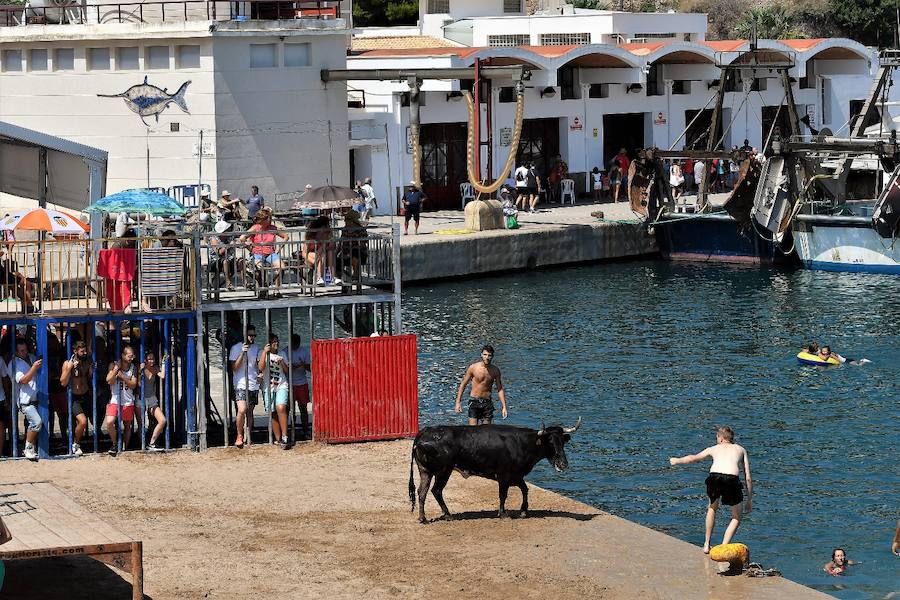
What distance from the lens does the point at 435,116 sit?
53219 mm

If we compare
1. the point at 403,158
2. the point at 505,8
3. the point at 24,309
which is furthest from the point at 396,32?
the point at 24,309

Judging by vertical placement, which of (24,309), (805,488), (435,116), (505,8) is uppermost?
(505,8)

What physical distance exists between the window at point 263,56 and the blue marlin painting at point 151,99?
2036mm

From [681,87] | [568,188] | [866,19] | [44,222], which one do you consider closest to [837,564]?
[44,222]

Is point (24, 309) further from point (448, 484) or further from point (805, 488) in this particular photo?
point (805, 488)

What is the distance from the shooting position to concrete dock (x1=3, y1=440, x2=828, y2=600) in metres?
16.8

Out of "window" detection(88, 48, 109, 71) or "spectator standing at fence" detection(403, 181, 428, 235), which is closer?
"spectator standing at fence" detection(403, 181, 428, 235)

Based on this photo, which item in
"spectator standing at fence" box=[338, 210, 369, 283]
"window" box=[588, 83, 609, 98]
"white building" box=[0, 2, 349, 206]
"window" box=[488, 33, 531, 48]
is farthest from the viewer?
"window" box=[488, 33, 531, 48]

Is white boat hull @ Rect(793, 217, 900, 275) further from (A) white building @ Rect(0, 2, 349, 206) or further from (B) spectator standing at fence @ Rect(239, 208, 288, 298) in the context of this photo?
(B) spectator standing at fence @ Rect(239, 208, 288, 298)

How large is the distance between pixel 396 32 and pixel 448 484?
44.6 metres

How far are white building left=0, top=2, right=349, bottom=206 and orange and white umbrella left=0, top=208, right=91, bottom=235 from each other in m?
19.7

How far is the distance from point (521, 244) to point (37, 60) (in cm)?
1570

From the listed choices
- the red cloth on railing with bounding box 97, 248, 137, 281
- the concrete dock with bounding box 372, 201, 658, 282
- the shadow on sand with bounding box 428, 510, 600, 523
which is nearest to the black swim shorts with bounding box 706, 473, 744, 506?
the shadow on sand with bounding box 428, 510, 600, 523

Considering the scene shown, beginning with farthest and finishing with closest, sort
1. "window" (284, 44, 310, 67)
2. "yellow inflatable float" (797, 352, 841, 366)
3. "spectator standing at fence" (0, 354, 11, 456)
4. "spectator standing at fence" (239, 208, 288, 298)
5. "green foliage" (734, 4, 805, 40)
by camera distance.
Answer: "green foliage" (734, 4, 805, 40)
"window" (284, 44, 310, 67)
"yellow inflatable float" (797, 352, 841, 366)
"spectator standing at fence" (239, 208, 288, 298)
"spectator standing at fence" (0, 354, 11, 456)
